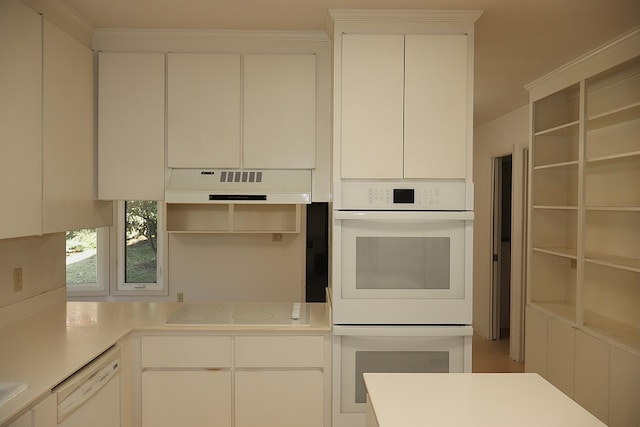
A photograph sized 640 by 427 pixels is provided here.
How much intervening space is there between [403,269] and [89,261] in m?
3.84

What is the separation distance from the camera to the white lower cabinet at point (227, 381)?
2668 millimetres

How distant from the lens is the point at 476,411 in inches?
61.1

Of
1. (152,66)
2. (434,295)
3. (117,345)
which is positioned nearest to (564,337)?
(434,295)

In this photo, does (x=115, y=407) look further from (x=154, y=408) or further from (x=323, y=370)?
(x=323, y=370)

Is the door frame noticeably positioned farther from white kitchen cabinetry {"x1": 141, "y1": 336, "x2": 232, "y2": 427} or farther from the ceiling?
white kitchen cabinetry {"x1": 141, "y1": 336, "x2": 232, "y2": 427}

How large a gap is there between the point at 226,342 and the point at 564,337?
2401 mm

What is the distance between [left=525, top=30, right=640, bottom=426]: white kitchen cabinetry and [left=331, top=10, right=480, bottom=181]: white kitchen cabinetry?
1.09 meters

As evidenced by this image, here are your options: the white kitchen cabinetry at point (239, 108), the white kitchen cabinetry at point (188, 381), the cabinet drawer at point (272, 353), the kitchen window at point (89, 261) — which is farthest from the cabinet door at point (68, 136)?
the kitchen window at point (89, 261)

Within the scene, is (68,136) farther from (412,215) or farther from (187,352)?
(412,215)

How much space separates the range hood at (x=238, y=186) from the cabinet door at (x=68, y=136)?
18.8 inches

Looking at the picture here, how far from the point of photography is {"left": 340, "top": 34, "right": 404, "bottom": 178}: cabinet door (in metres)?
2.63

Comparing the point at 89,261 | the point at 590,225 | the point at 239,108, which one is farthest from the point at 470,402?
the point at 89,261

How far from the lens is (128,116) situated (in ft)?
9.71

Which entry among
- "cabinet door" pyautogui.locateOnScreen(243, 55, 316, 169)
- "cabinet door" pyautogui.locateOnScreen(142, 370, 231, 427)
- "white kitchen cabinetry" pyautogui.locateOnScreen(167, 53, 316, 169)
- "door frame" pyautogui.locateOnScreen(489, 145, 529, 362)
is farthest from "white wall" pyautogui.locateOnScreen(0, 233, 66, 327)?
"door frame" pyautogui.locateOnScreen(489, 145, 529, 362)
